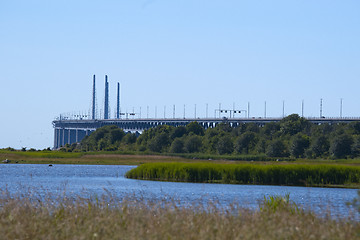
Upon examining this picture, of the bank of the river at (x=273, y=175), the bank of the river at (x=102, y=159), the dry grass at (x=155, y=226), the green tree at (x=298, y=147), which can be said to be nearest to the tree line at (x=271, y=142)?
the green tree at (x=298, y=147)

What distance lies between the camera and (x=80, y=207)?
75.2 feet

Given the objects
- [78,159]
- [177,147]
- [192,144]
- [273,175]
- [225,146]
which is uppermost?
[192,144]

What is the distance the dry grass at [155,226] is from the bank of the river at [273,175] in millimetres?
35665

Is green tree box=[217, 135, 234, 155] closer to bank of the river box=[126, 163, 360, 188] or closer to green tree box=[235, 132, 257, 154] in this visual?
green tree box=[235, 132, 257, 154]

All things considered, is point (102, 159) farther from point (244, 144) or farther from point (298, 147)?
point (298, 147)

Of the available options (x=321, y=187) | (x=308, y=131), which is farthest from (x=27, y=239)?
(x=308, y=131)

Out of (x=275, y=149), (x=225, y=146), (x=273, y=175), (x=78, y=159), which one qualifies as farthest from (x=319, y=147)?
(x=273, y=175)

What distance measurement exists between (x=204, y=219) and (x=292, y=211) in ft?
17.9

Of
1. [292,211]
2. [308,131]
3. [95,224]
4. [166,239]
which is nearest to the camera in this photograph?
[166,239]

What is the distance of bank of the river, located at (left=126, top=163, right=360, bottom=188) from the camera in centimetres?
5750

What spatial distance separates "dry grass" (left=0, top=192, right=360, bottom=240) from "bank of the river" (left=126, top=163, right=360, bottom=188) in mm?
35665

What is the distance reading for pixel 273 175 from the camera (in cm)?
5803

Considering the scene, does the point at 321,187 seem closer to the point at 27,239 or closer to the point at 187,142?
the point at 27,239

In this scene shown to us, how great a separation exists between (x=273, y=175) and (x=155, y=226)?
39.3 metres
